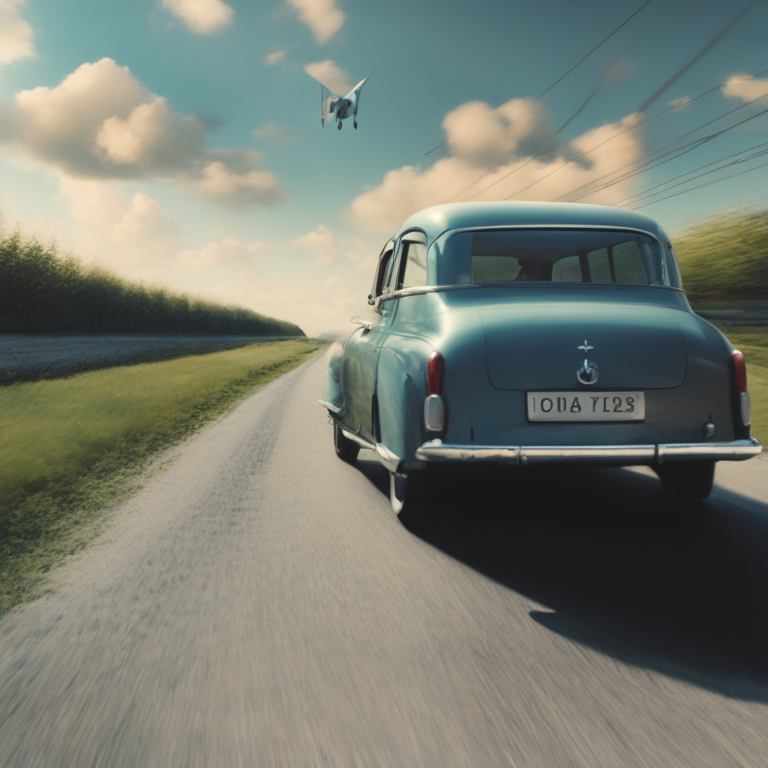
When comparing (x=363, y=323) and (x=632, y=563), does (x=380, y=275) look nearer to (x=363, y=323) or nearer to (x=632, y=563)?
(x=363, y=323)

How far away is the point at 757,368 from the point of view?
11.5 meters

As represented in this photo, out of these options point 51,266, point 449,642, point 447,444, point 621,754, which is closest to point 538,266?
point 447,444

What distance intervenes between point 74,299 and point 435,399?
57418 mm

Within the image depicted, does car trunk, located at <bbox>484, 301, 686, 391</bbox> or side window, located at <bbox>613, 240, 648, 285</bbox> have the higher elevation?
side window, located at <bbox>613, 240, 648, 285</bbox>

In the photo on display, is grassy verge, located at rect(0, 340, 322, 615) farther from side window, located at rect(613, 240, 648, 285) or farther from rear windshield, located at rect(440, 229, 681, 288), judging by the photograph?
side window, located at rect(613, 240, 648, 285)

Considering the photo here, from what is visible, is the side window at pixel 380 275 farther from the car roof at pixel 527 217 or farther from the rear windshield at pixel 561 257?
the rear windshield at pixel 561 257

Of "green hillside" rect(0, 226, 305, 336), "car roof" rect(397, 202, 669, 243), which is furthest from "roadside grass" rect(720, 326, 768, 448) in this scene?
"green hillside" rect(0, 226, 305, 336)

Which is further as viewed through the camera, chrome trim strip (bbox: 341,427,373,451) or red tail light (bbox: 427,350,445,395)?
chrome trim strip (bbox: 341,427,373,451)

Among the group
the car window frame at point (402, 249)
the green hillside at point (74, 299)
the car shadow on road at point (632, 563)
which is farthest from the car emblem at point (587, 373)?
the green hillside at point (74, 299)

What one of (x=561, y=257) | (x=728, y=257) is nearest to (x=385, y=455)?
(x=561, y=257)

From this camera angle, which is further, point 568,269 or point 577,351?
point 568,269

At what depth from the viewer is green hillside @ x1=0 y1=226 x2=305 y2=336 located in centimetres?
4469

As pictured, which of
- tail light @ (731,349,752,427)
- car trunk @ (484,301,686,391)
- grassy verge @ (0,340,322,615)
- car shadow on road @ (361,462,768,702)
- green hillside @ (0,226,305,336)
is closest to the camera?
car shadow on road @ (361,462,768,702)

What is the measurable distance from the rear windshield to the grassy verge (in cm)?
322
